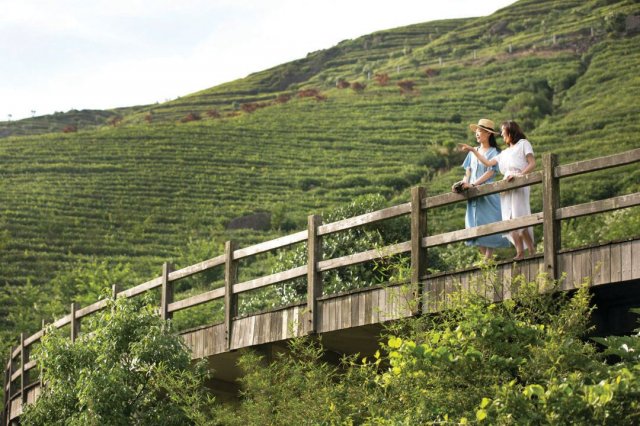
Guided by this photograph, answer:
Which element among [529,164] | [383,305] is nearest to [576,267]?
[529,164]

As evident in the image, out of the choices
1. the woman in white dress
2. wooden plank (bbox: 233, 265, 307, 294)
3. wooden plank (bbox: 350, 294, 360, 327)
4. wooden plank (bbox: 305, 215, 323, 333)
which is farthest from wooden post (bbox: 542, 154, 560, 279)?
wooden plank (bbox: 233, 265, 307, 294)

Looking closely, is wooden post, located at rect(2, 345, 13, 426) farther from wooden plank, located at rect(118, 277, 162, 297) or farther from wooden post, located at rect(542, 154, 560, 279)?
wooden post, located at rect(542, 154, 560, 279)

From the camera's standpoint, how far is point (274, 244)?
13195 millimetres

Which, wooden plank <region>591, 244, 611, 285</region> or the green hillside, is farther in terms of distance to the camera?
the green hillside

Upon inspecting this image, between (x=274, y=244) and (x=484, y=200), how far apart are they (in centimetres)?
261

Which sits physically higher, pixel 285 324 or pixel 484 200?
pixel 484 200

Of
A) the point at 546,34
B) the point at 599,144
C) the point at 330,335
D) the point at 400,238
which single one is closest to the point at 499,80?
the point at 546,34

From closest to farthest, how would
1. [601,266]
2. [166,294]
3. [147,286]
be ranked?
[601,266] < [166,294] < [147,286]

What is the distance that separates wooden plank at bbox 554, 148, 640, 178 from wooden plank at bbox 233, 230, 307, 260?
3.26 metres

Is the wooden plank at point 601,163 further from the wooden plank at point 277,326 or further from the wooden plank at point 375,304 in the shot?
the wooden plank at point 277,326

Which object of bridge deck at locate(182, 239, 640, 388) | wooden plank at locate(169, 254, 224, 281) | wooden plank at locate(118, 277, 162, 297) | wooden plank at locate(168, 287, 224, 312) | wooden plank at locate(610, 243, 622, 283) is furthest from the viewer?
wooden plank at locate(118, 277, 162, 297)

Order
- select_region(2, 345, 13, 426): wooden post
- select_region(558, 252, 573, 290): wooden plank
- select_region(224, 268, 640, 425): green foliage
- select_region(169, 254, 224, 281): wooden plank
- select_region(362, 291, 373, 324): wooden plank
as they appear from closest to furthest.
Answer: select_region(224, 268, 640, 425): green foliage → select_region(558, 252, 573, 290): wooden plank → select_region(362, 291, 373, 324): wooden plank → select_region(169, 254, 224, 281): wooden plank → select_region(2, 345, 13, 426): wooden post

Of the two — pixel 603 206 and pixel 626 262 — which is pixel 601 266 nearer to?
pixel 626 262

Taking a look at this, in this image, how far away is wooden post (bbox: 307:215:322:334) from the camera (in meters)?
12.4
